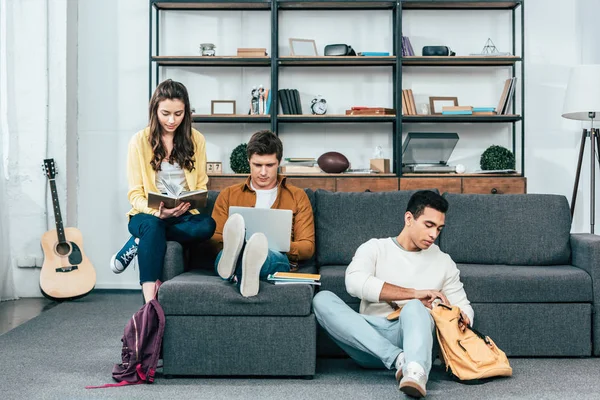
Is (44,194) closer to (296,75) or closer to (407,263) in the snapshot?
(296,75)

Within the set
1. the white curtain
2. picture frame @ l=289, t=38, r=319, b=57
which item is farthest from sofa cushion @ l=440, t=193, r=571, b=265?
the white curtain

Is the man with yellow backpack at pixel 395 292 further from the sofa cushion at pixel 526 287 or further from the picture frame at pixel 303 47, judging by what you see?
the picture frame at pixel 303 47

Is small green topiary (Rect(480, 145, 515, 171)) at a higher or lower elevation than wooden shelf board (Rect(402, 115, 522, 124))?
lower

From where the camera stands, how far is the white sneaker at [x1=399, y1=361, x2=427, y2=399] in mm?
2254

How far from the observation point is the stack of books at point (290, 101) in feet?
16.7

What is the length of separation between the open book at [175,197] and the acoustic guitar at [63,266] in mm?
1905

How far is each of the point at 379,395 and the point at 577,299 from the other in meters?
1.18

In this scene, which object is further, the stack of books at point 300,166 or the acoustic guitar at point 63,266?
the stack of books at point 300,166

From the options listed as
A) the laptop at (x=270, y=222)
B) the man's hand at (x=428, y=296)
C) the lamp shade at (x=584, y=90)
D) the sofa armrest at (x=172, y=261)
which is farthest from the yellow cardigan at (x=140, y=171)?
the lamp shade at (x=584, y=90)

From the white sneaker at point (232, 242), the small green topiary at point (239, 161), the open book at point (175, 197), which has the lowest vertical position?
Answer: the white sneaker at point (232, 242)

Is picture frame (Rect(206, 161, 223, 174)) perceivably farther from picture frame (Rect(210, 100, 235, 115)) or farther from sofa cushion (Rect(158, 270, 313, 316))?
sofa cushion (Rect(158, 270, 313, 316))

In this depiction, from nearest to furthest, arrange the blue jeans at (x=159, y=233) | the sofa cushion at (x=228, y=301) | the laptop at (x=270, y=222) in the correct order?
the sofa cushion at (x=228, y=301) < the blue jeans at (x=159, y=233) < the laptop at (x=270, y=222)

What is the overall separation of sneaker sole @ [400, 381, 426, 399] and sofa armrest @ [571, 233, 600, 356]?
48.4 inches

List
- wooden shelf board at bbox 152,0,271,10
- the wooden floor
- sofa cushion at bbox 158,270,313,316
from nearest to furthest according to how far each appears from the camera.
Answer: sofa cushion at bbox 158,270,313,316 < the wooden floor < wooden shelf board at bbox 152,0,271,10
